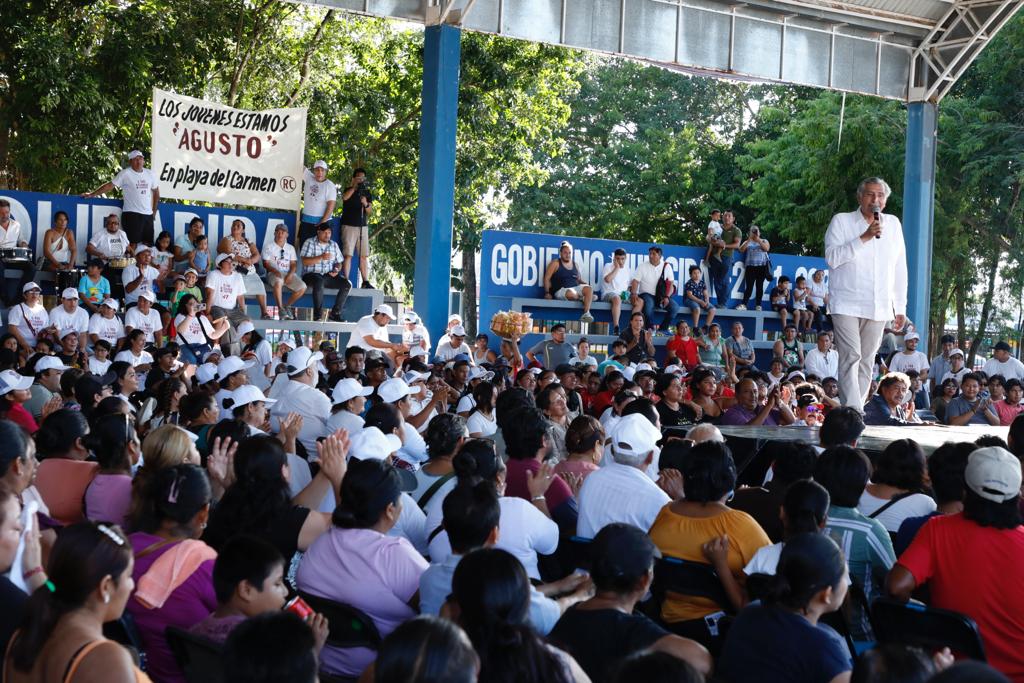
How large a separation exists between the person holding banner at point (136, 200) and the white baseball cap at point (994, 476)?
477 inches

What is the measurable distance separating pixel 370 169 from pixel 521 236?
18.8 feet

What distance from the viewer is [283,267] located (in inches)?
586

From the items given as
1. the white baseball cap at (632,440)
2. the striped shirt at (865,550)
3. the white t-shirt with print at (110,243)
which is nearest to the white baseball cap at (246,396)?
the white baseball cap at (632,440)

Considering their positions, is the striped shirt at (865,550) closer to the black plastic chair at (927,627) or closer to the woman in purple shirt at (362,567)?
the black plastic chair at (927,627)

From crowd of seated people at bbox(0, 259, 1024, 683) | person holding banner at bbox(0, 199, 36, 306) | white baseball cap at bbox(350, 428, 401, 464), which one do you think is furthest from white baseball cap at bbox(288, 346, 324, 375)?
person holding banner at bbox(0, 199, 36, 306)

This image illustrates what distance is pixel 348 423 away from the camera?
6629 millimetres

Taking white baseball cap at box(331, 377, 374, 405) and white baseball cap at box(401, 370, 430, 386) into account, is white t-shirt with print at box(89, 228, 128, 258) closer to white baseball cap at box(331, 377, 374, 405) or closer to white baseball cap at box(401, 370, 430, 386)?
white baseball cap at box(401, 370, 430, 386)

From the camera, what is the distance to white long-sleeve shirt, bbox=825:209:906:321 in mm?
7906

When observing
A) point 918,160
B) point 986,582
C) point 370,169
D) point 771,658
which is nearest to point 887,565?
point 986,582

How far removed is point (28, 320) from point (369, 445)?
847cm

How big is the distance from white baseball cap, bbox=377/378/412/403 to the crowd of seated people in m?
0.54

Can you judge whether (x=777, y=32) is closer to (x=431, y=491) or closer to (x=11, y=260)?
(x=11, y=260)

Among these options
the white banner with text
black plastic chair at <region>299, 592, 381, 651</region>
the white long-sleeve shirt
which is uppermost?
the white banner with text

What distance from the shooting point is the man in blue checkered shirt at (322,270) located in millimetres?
14969
